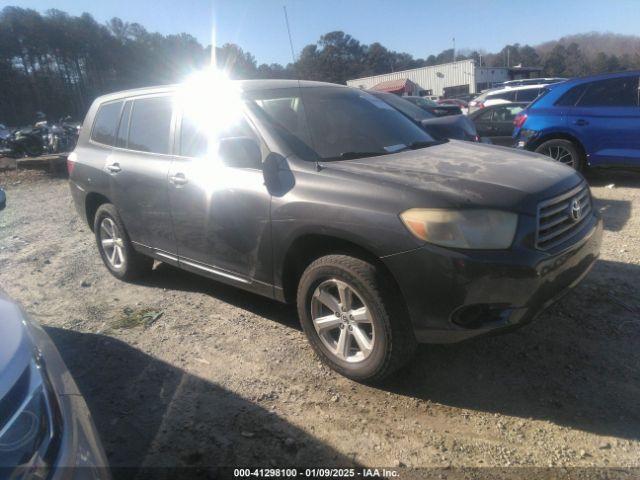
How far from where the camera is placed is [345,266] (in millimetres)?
2670

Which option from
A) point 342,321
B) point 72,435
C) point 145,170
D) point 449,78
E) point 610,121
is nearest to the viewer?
point 72,435

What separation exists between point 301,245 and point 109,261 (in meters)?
2.75

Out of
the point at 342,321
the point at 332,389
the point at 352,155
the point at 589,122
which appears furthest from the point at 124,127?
the point at 589,122

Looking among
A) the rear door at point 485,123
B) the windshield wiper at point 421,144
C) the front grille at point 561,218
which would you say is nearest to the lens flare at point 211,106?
the windshield wiper at point 421,144

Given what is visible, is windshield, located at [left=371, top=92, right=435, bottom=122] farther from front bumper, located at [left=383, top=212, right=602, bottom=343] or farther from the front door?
front bumper, located at [left=383, top=212, right=602, bottom=343]

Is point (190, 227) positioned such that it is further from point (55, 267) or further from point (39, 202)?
point (39, 202)

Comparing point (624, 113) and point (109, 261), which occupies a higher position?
point (624, 113)

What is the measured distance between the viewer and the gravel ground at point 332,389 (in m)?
2.35

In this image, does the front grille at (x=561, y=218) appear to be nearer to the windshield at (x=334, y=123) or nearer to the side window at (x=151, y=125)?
the windshield at (x=334, y=123)

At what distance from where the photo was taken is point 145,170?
3.94 metres

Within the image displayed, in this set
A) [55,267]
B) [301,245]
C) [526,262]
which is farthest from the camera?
[55,267]

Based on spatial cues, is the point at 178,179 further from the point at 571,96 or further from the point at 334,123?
the point at 571,96

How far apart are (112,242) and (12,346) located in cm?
328

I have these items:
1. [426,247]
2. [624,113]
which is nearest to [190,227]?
[426,247]
